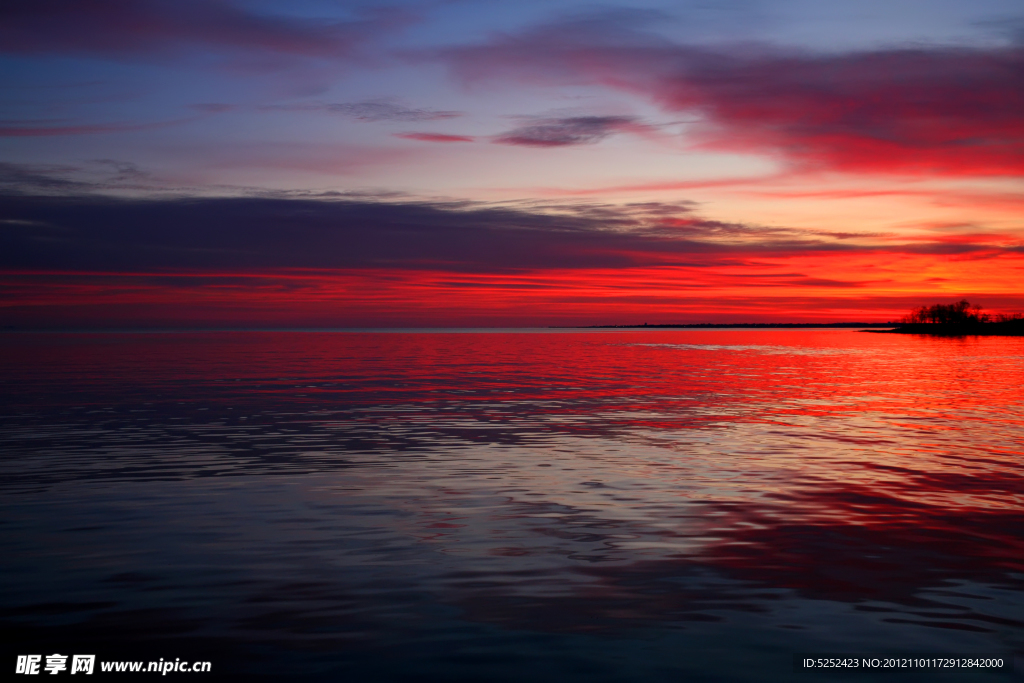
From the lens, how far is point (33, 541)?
13.8 meters

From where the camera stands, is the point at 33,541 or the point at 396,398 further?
the point at 396,398

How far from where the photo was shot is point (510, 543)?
13.7m

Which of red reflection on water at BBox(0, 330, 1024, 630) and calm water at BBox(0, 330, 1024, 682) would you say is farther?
red reflection on water at BBox(0, 330, 1024, 630)

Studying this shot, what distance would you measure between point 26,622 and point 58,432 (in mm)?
20285

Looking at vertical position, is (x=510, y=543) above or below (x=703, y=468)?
above

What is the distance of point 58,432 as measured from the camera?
2769cm

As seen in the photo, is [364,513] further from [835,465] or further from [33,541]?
[835,465]

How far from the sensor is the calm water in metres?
9.52

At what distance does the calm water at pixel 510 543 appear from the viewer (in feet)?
31.2

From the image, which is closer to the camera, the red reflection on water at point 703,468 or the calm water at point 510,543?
the calm water at point 510,543

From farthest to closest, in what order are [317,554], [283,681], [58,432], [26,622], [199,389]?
[199,389] < [58,432] < [317,554] < [26,622] < [283,681]

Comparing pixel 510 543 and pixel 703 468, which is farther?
pixel 703 468

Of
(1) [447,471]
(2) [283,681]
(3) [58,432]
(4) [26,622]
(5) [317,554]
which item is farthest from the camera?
(3) [58,432]

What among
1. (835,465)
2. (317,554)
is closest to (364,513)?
(317,554)
